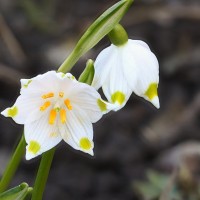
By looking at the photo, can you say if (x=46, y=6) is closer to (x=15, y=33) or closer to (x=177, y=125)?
(x=15, y=33)

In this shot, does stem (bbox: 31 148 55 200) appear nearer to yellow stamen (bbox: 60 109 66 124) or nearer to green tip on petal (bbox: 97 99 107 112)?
yellow stamen (bbox: 60 109 66 124)

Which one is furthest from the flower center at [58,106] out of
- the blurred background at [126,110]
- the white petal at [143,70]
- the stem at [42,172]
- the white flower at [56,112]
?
the blurred background at [126,110]

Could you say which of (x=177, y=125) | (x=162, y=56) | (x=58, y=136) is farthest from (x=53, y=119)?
(x=162, y=56)

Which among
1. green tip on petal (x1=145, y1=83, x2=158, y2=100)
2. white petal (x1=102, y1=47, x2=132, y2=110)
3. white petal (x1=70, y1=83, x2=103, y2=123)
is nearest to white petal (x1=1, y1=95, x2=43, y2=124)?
white petal (x1=70, y1=83, x2=103, y2=123)

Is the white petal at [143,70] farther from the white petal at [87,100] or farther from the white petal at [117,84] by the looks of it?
the white petal at [87,100]

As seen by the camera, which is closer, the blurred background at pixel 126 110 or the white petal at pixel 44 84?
the white petal at pixel 44 84

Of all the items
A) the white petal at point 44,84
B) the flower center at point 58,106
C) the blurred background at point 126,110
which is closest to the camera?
the white petal at point 44,84
